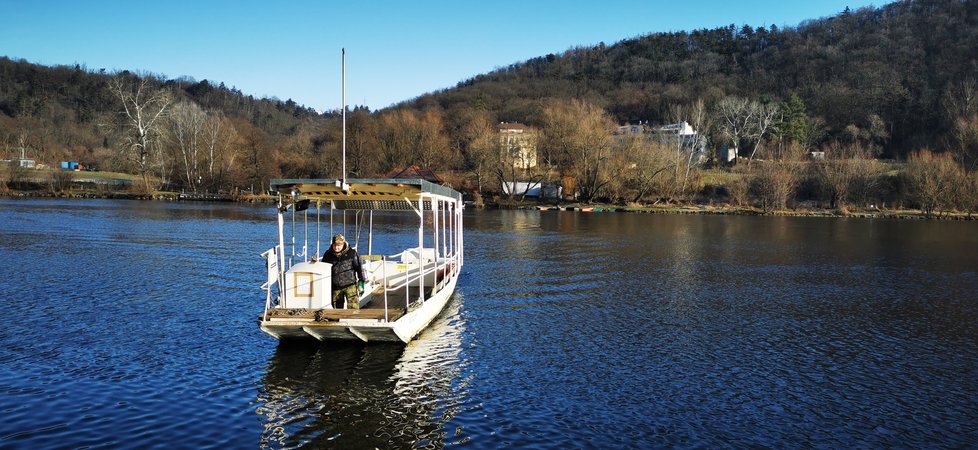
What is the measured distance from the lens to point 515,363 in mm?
15914

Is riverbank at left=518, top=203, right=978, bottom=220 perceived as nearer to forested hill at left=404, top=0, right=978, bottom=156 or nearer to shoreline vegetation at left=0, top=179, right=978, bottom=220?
shoreline vegetation at left=0, top=179, right=978, bottom=220

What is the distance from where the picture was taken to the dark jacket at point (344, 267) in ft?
56.8

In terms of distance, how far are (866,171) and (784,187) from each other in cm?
1210

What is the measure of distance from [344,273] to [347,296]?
0.59 metres

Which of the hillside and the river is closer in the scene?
the river

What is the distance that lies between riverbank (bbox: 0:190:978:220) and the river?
54428 mm

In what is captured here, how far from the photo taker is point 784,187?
287ft

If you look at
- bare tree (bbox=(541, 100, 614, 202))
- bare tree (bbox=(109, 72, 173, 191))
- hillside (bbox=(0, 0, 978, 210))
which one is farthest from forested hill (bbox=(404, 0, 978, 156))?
bare tree (bbox=(109, 72, 173, 191))

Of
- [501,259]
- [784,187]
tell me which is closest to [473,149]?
[784,187]

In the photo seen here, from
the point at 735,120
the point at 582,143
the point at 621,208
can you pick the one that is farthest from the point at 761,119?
the point at 621,208

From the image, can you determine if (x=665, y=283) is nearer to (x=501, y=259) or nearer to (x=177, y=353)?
(x=501, y=259)

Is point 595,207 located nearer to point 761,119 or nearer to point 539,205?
point 539,205

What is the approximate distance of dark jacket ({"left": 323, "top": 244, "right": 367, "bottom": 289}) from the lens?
17312mm

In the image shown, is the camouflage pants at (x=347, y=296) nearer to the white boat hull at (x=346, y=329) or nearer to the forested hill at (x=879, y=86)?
the white boat hull at (x=346, y=329)
